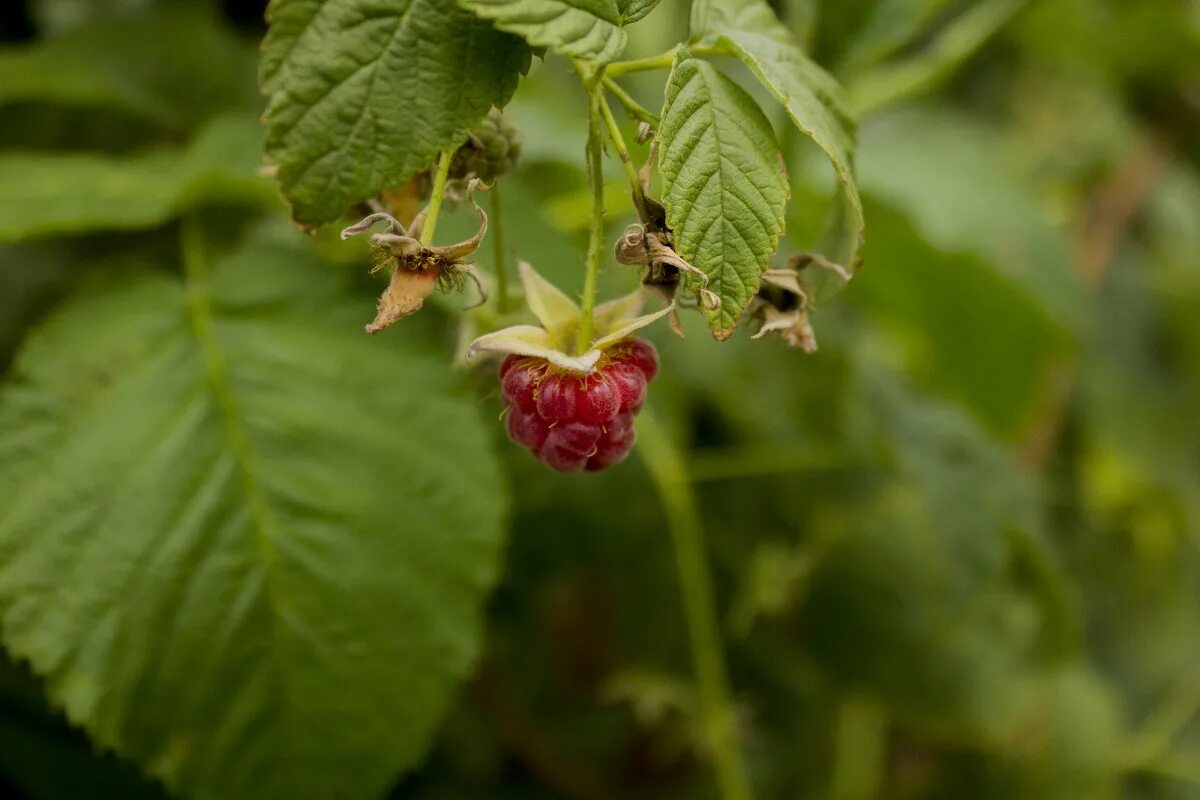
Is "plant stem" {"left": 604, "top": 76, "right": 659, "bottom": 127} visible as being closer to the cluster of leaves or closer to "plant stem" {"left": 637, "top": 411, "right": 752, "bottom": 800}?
the cluster of leaves

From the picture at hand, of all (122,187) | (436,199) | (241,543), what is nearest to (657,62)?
(436,199)

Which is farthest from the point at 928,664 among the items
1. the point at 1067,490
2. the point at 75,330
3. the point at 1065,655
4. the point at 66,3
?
the point at 66,3

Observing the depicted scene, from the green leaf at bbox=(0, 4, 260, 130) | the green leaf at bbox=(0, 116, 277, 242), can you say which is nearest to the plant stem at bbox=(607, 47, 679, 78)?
the green leaf at bbox=(0, 116, 277, 242)

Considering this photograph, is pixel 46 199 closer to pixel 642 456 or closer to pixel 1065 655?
pixel 642 456

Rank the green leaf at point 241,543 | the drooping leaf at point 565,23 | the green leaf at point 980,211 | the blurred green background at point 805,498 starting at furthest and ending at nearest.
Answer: the green leaf at point 980,211, the blurred green background at point 805,498, the green leaf at point 241,543, the drooping leaf at point 565,23

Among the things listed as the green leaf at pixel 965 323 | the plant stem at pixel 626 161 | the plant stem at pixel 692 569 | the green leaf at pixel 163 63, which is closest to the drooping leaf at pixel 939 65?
the green leaf at pixel 965 323

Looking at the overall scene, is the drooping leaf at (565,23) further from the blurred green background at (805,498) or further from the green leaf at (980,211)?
the green leaf at (980,211)
